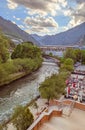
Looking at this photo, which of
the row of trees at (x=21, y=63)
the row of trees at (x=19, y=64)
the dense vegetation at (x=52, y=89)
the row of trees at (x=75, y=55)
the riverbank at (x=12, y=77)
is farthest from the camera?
the row of trees at (x=75, y=55)

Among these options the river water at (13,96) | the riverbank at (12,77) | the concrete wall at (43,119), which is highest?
the concrete wall at (43,119)

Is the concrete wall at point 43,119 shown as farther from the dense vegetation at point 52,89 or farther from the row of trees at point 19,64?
the dense vegetation at point 52,89

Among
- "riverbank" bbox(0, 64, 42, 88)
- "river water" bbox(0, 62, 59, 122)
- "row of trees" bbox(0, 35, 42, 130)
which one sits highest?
"row of trees" bbox(0, 35, 42, 130)

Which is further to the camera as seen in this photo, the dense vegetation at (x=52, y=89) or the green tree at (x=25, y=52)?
the green tree at (x=25, y=52)

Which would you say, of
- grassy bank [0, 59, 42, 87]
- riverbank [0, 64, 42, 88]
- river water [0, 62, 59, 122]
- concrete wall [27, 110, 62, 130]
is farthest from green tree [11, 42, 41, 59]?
concrete wall [27, 110, 62, 130]

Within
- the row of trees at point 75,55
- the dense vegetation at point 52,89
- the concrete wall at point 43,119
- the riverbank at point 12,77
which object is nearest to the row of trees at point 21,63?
the riverbank at point 12,77

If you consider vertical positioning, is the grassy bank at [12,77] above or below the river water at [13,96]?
above

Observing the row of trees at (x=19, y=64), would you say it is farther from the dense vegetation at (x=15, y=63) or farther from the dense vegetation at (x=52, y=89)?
the dense vegetation at (x=52, y=89)

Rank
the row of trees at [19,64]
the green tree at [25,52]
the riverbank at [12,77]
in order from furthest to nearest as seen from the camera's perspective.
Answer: the green tree at [25,52] → the riverbank at [12,77] → the row of trees at [19,64]

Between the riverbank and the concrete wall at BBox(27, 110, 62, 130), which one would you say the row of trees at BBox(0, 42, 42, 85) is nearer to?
the riverbank

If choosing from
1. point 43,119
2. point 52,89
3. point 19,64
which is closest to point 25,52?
point 19,64

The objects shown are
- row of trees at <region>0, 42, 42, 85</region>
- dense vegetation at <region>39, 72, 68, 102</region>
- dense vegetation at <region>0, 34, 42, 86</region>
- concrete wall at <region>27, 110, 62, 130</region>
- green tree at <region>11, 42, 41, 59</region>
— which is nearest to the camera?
concrete wall at <region>27, 110, 62, 130</region>
